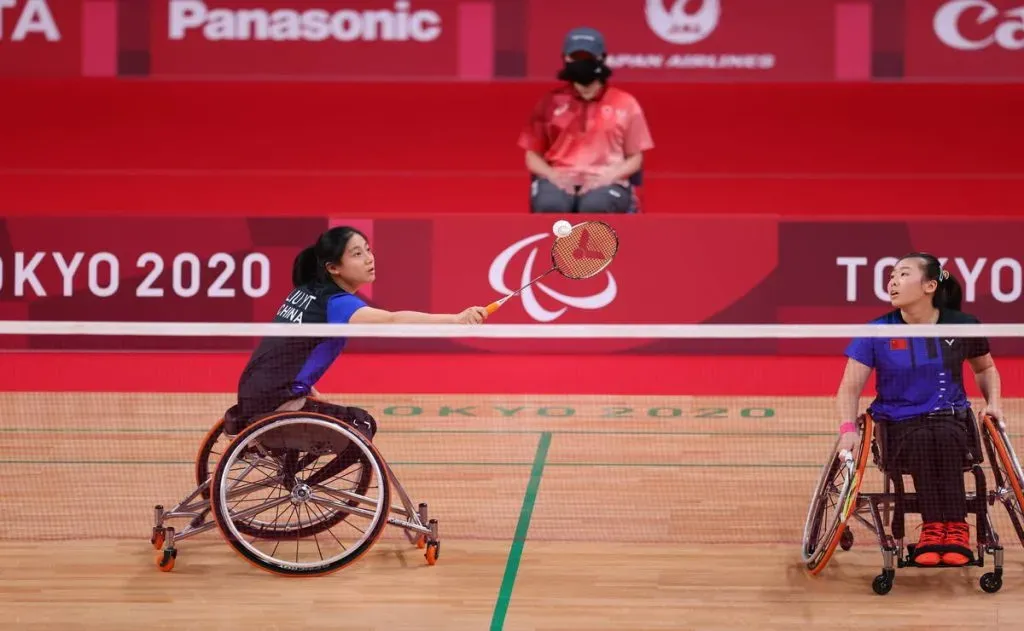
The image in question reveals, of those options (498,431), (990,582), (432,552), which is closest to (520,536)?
(432,552)

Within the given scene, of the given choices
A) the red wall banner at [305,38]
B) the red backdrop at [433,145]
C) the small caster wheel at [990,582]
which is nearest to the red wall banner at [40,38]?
the red wall banner at [305,38]

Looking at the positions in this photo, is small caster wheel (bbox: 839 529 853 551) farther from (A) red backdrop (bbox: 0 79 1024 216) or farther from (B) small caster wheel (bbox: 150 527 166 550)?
(A) red backdrop (bbox: 0 79 1024 216)

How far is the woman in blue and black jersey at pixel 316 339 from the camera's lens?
505 centimetres

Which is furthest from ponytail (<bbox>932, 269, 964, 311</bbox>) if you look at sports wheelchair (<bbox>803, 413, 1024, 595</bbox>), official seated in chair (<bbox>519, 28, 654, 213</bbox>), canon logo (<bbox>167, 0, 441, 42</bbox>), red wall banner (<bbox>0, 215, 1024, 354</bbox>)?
canon logo (<bbox>167, 0, 441, 42</bbox>)

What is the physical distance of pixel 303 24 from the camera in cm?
1076

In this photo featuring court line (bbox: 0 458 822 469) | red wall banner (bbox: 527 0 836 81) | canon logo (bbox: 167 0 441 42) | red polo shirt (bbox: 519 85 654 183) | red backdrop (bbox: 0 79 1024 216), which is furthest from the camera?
red backdrop (bbox: 0 79 1024 216)

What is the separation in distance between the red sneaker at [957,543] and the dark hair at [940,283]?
79 centimetres

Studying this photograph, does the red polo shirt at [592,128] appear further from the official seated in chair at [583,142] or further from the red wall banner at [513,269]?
the red wall banner at [513,269]

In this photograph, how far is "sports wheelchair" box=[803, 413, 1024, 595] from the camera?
4707 millimetres

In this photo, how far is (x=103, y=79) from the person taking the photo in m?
11.6

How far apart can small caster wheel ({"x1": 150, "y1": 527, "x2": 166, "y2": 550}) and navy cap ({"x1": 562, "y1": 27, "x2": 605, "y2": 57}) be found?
4.51 m

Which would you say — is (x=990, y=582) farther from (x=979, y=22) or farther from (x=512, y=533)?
(x=979, y=22)

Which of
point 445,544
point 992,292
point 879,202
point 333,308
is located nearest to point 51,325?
point 333,308

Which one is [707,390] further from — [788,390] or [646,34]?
[646,34]
